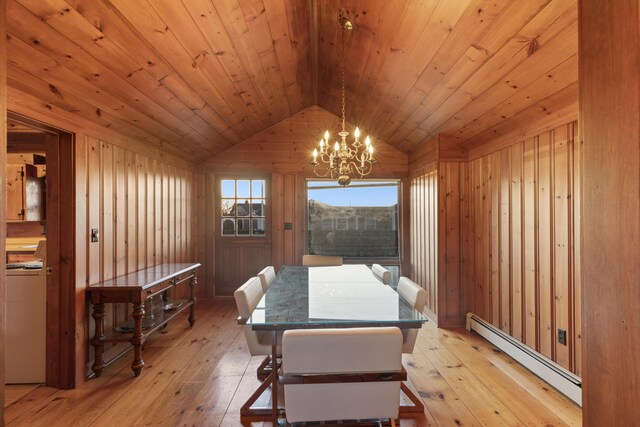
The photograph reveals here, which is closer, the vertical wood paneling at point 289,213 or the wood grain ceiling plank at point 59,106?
the wood grain ceiling plank at point 59,106

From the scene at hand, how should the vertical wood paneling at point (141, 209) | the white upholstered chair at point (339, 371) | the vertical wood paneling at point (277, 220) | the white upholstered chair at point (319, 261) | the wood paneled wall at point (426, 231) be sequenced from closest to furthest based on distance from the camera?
the white upholstered chair at point (339, 371) < the vertical wood paneling at point (141, 209) < the wood paneled wall at point (426, 231) < the white upholstered chair at point (319, 261) < the vertical wood paneling at point (277, 220)

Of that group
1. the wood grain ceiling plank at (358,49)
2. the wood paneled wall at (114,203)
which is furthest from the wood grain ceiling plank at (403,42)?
the wood paneled wall at (114,203)

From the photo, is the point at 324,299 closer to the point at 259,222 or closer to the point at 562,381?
the point at 562,381

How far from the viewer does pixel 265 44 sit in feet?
8.96

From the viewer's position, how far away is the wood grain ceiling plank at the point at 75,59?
156 centimetres

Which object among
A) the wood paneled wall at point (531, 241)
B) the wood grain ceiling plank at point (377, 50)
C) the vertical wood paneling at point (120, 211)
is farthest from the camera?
the vertical wood paneling at point (120, 211)

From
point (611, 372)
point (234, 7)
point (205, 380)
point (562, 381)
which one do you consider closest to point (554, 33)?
point (611, 372)

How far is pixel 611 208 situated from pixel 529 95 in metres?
2.02


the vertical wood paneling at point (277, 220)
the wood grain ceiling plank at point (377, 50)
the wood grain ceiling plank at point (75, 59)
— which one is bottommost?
the vertical wood paneling at point (277, 220)

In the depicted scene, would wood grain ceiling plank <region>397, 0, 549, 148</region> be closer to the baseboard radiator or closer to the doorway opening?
the baseboard radiator

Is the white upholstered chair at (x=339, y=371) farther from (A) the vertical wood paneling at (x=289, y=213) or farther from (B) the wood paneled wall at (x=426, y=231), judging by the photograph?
(A) the vertical wood paneling at (x=289, y=213)

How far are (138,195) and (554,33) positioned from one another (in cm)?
374

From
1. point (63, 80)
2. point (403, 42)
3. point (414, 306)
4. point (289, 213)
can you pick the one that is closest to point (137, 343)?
point (63, 80)

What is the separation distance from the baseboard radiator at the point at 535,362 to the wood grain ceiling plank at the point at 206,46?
11.6 feet
